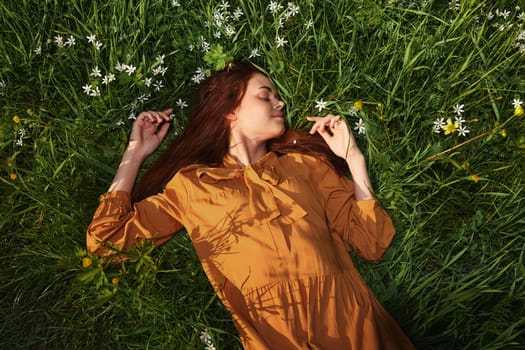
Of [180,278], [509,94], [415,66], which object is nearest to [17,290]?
[180,278]

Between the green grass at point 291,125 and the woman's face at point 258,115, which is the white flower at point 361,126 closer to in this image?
the green grass at point 291,125

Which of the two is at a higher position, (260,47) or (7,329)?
(260,47)

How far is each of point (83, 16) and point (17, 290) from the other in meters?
1.78

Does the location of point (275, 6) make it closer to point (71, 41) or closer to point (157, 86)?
point (157, 86)

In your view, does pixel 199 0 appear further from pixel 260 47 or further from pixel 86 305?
pixel 86 305

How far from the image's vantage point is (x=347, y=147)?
3184 millimetres

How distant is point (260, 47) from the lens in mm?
3617

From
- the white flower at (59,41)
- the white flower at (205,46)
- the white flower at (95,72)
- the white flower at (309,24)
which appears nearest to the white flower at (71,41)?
the white flower at (59,41)

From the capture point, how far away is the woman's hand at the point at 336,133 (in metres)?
3.22

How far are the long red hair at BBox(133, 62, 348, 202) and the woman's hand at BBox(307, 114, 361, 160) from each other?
70mm

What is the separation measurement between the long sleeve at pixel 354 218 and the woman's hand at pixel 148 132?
1024 millimetres

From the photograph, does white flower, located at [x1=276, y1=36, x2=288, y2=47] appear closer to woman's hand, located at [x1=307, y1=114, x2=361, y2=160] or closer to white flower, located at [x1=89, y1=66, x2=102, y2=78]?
woman's hand, located at [x1=307, y1=114, x2=361, y2=160]

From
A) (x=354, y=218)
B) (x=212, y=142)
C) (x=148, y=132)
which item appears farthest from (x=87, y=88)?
(x=354, y=218)

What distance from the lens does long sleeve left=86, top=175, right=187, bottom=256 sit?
2.98 metres
